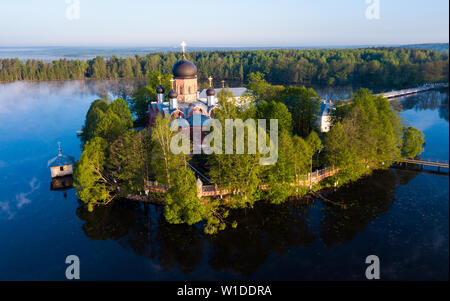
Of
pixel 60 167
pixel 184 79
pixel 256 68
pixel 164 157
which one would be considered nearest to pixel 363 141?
pixel 164 157

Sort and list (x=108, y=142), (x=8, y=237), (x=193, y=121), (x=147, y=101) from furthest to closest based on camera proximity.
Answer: (x=147, y=101), (x=193, y=121), (x=108, y=142), (x=8, y=237)

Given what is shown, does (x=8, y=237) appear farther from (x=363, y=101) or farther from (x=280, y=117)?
(x=363, y=101)

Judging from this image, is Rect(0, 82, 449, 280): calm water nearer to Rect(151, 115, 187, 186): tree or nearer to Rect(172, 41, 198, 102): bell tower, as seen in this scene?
Rect(151, 115, 187, 186): tree

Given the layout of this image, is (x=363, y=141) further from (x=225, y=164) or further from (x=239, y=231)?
(x=239, y=231)

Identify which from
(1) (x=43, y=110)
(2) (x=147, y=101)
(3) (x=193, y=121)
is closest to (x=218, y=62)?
(1) (x=43, y=110)

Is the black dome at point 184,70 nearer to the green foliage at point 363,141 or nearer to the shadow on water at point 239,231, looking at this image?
the green foliage at point 363,141
